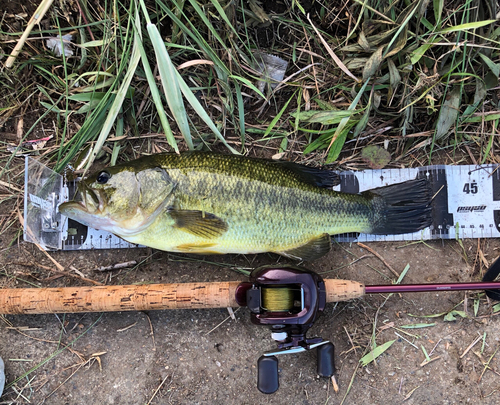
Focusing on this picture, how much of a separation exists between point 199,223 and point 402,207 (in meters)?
1.53

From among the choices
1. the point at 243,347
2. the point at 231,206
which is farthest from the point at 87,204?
the point at 243,347

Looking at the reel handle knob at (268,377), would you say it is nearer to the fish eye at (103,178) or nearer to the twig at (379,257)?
the twig at (379,257)

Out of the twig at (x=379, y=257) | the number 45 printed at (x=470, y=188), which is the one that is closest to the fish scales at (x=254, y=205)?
the twig at (x=379, y=257)

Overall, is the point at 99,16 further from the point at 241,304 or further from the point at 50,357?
the point at 50,357

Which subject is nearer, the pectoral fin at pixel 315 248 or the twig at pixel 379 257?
the pectoral fin at pixel 315 248

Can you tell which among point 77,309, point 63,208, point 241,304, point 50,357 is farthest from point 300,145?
point 50,357

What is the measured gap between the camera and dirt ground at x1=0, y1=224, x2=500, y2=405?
258 centimetres

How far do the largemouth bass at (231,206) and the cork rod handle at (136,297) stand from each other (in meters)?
0.28

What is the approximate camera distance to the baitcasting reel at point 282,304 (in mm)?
2061

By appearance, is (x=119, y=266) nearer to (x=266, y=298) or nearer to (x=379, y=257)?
(x=266, y=298)

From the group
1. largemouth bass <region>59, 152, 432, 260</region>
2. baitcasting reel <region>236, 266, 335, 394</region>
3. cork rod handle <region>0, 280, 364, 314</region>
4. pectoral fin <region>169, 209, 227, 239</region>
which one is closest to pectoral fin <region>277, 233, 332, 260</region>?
largemouth bass <region>59, 152, 432, 260</region>

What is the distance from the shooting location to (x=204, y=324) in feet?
8.66

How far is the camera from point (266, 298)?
6.98 feet

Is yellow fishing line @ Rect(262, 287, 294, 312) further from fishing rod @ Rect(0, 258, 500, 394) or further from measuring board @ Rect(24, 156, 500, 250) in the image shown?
measuring board @ Rect(24, 156, 500, 250)
